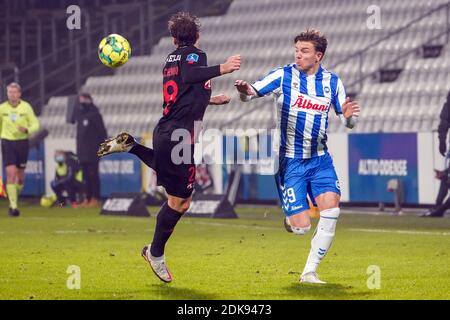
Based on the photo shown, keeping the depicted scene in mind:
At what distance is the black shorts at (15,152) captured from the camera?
19984 mm

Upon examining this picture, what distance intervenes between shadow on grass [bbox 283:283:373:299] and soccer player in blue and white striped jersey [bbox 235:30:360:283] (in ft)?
0.56

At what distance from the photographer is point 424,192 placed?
20.0 meters

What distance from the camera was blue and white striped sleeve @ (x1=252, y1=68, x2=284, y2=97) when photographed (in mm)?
9922

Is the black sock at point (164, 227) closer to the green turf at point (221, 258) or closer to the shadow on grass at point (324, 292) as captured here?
the green turf at point (221, 258)

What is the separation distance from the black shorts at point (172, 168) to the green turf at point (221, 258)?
854 mm

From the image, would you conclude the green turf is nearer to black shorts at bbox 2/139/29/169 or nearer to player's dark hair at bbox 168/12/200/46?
black shorts at bbox 2/139/29/169

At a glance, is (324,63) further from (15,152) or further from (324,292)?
→ (324,292)

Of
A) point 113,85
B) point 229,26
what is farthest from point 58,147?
point 229,26

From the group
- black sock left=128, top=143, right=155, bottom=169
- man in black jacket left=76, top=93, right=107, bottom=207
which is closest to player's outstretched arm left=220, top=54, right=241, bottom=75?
black sock left=128, top=143, right=155, bottom=169

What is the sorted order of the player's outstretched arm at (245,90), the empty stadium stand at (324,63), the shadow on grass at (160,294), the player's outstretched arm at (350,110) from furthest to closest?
the empty stadium stand at (324,63)
the player's outstretched arm at (350,110)
the player's outstretched arm at (245,90)
the shadow on grass at (160,294)

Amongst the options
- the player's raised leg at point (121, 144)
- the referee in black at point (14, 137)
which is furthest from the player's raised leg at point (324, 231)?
the referee in black at point (14, 137)

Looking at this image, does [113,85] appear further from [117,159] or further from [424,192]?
[424,192]

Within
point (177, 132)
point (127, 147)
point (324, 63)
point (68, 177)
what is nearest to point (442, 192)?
point (324, 63)
